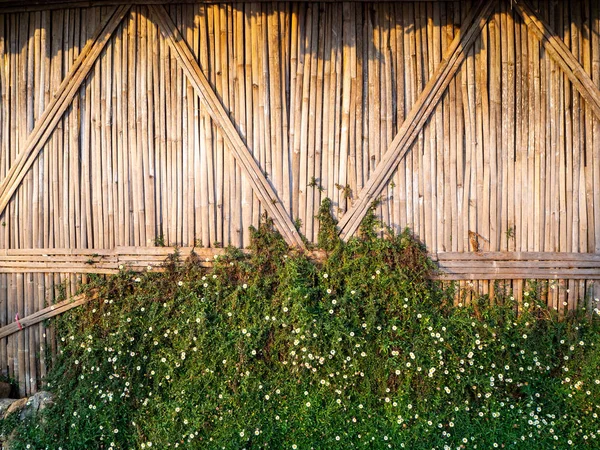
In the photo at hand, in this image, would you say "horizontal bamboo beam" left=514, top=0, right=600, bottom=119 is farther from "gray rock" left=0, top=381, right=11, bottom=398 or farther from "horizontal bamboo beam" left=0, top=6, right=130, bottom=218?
"gray rock" left=0, top=381, right=11, bottom=398

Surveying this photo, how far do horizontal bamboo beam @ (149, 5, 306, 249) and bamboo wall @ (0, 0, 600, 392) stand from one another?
0.29ft

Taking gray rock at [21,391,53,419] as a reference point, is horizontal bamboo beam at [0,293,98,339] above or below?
above

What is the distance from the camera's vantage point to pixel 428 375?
13.2 feet

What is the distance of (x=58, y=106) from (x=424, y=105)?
456 centimetres

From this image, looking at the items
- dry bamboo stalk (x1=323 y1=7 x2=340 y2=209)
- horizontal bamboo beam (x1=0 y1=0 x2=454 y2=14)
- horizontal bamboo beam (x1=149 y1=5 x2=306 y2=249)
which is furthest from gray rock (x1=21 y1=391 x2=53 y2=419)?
horizontal bamboo beam (x1=0 y1=0 x2=454 y2=14)

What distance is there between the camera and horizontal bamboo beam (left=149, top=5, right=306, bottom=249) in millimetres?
4594

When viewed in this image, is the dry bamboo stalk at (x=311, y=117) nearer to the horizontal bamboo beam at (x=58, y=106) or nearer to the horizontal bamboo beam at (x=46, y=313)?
the horizontal bamboo beam at (x=58, y=106)

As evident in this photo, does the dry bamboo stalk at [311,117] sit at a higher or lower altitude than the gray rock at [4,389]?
higher

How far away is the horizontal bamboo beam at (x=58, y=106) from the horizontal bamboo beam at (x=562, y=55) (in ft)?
16.1

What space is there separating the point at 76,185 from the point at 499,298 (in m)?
5.40

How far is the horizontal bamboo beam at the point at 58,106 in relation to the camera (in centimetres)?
470

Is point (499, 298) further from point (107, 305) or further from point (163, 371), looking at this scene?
point (107, 305)

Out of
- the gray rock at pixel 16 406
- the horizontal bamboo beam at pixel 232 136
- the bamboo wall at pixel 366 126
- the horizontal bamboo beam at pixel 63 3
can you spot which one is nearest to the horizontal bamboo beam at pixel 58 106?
the horizontal bamboo beam at pixel 63 3

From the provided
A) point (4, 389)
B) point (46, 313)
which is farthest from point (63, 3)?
point (4, 389)
